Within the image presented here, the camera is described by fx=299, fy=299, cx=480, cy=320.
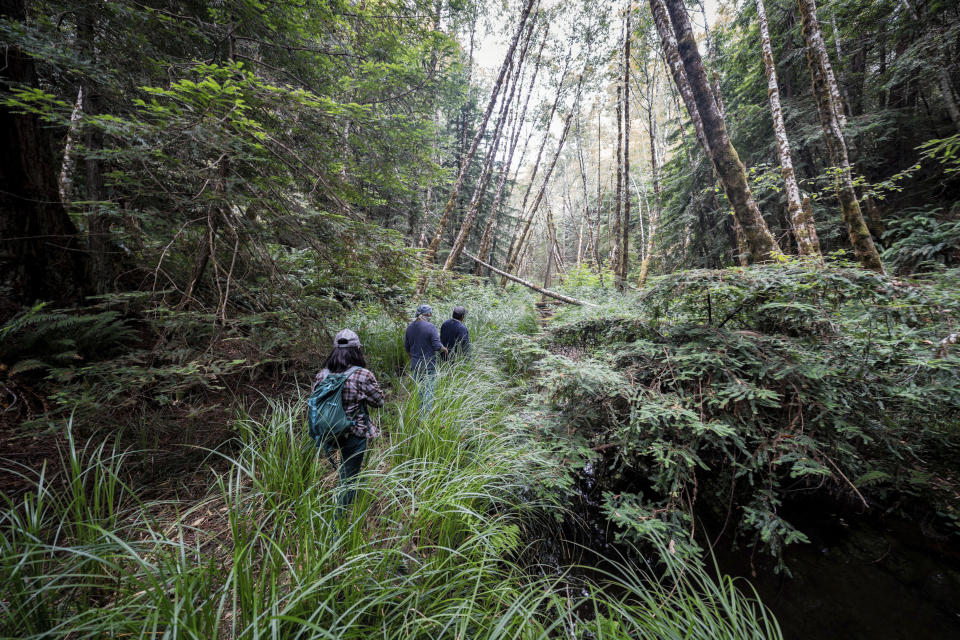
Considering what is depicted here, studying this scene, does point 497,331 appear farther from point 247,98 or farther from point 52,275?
point 52,275

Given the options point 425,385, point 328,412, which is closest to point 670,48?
point 425,385

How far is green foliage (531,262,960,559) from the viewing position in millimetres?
1987

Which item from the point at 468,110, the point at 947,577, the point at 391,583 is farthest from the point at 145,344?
the point at 468,110

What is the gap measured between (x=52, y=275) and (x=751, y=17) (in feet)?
51.0

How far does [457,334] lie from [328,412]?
9.47ft

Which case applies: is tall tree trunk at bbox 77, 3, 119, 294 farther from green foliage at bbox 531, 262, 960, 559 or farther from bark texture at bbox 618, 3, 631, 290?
bark texture at bbox 618, 3, 631, 290

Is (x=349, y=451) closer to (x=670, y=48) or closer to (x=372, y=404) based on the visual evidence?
(x=372, y=404)

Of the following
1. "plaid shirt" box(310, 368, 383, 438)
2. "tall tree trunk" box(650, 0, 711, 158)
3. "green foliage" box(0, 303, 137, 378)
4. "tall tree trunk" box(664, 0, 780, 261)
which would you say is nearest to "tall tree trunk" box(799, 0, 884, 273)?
"tall tree trunk" box(664, 0, 780, 261)

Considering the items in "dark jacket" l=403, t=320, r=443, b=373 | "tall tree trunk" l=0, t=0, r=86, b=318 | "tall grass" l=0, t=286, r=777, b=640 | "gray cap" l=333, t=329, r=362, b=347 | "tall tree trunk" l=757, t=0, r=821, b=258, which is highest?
"tall tree trunk" l=757, t=0, r=821, b=258

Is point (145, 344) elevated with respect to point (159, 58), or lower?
lower

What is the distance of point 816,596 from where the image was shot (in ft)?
7.13

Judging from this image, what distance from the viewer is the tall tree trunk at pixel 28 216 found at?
122 inches

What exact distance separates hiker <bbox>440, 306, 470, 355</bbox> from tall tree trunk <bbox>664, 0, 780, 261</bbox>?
387 cm

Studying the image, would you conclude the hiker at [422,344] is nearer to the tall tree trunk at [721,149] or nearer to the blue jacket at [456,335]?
the blue jacket at [456,335]
